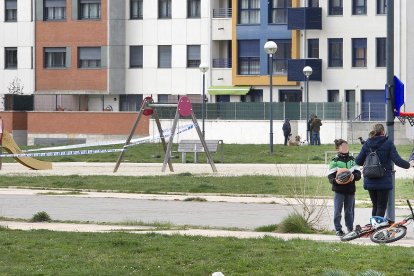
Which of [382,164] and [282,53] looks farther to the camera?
[282,53]

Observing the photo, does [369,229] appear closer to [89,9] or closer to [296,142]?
[296,142]

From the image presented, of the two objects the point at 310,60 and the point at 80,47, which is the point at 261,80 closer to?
the point at 310,60

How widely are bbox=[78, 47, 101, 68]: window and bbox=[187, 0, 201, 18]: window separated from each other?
624 cm

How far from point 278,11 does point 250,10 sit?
185 cm

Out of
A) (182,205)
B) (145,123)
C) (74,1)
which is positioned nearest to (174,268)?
(182,205)

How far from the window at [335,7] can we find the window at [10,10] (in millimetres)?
21520

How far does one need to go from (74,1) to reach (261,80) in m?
13.2

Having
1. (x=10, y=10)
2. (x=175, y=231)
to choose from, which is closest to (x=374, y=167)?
(x=175, y=231)

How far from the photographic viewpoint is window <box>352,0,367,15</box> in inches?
3041

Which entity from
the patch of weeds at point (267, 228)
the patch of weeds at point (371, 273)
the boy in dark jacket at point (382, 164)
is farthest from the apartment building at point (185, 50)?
the patch of weeds at point (371, 273)

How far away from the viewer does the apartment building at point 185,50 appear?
77.8 metres

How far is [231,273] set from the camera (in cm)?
1638

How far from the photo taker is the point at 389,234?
1998cm

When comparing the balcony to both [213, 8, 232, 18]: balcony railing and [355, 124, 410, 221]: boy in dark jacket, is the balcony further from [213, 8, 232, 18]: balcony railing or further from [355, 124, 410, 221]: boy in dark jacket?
[355, 124, 410, 221]: boy in dark jacket
